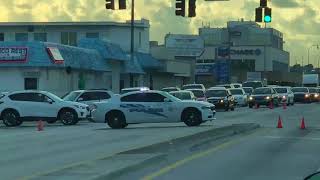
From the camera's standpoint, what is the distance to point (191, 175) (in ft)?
41.1

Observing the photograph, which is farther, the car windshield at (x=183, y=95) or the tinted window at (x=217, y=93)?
the tinted window at (x=217, y=93)

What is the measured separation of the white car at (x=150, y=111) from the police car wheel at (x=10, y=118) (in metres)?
4.86

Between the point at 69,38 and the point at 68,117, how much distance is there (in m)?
50.4

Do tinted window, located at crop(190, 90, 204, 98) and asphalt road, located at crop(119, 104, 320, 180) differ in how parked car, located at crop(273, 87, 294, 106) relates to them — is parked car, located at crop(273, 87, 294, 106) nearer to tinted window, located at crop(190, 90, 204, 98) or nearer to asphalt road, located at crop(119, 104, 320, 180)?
tinted window, located at crop(190, 90, 204, 98)

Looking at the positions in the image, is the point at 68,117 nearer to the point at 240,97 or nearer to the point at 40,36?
the point at 240,97

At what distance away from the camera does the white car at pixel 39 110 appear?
31.2 m

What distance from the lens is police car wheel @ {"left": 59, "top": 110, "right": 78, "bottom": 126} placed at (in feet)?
102

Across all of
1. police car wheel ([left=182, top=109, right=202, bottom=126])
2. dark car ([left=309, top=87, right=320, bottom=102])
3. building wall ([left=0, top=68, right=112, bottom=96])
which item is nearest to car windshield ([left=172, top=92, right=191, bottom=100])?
police car wheel ([left=182, top=109, right=202, bottom=126])

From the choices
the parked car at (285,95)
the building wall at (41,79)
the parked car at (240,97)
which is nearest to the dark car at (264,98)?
the parked car at (285,95)

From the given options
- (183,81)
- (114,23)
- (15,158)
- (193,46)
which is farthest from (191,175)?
(193,46)

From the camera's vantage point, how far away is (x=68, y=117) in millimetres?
31188

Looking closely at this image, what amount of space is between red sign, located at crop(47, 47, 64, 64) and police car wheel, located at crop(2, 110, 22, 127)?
803 inches

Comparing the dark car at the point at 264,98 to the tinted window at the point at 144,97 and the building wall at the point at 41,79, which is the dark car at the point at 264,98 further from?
the tinted window at the point at 144,97

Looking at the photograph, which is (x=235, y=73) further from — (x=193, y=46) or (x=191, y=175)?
(x=191, y=175)
